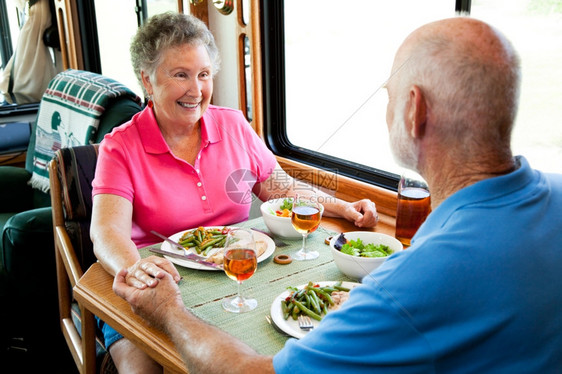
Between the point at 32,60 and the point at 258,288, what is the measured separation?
143 inches

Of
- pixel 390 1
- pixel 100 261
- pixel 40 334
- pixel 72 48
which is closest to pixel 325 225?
pixel 100 261

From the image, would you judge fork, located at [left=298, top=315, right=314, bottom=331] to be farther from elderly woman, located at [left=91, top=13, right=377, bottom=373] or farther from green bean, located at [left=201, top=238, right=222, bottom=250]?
elderly woman, located at [left=91, top=13, right=377, bottom=373]

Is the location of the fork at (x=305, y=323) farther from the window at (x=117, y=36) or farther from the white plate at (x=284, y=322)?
the window at (x=117, y=36)

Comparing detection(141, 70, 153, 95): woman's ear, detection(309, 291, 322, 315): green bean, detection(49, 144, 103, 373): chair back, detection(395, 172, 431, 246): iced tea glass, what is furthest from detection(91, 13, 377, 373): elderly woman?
detection(309, 291, 322, 315): green bean

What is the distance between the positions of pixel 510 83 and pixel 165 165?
1.21 metres

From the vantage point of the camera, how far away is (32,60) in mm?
4117

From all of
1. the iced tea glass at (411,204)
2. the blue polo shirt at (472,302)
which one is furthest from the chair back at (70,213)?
the blue polo shirt at (472,302)

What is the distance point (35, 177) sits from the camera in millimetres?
2910

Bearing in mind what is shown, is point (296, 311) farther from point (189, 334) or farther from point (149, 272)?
point (149, 272)

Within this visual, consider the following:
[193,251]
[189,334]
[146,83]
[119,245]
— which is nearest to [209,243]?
[193,251]

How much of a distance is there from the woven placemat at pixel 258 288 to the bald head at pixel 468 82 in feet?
1.80

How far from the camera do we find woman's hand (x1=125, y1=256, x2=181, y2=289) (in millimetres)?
1225

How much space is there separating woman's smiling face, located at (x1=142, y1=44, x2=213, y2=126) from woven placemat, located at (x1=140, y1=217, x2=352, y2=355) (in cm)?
50

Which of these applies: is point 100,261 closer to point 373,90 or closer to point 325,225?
point 325,225
